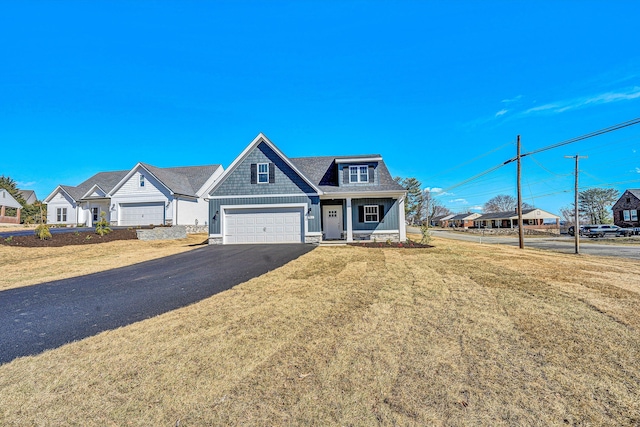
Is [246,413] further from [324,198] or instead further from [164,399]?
[324,198]

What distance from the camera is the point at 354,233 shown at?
17031 mm

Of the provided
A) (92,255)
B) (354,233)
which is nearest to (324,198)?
(354,233)

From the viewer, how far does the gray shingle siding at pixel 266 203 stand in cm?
1638

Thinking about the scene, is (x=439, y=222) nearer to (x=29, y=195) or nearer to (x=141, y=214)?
(x=141, y=214)

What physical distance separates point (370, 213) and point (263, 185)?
6677 millimetres

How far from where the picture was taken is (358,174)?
17.7m

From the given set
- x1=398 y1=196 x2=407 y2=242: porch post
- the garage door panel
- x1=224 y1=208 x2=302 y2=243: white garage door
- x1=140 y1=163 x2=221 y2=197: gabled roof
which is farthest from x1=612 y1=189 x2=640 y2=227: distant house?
the garage door panel

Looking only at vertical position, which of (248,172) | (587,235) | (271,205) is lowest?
(587,235)

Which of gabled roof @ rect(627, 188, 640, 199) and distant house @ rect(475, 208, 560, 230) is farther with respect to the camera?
distant house @ rect(475, 208, 560, 230)

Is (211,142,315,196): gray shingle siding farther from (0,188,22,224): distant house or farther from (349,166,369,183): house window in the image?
(0,188,22,224): distant house

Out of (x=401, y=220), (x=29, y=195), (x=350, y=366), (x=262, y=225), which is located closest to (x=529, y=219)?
(x=401, y=220)

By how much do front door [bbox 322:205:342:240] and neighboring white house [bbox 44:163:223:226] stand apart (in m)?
10.6

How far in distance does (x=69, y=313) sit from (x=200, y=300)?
7.26 ft

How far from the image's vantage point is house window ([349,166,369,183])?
17625 millimetres
